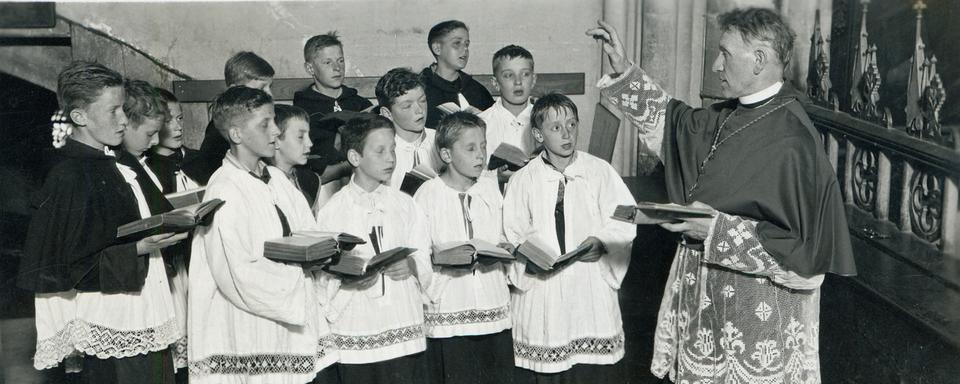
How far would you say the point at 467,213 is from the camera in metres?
4.81

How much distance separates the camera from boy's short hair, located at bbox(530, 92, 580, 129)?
15.4 ft

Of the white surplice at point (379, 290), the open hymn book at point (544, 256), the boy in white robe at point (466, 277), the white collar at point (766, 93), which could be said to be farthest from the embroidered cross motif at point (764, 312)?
the white surplice at point (379, 290)

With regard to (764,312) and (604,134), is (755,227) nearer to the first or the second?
(764,312)

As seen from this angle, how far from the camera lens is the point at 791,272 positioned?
3.55 meters

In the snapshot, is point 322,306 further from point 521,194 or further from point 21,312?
point 21,312

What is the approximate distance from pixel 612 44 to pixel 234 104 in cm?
172

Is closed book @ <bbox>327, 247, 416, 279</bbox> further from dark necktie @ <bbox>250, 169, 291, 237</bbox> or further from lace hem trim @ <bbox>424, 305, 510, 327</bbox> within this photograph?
lace hem trim @ <bbox>424, 305, 510, 327</bbox>

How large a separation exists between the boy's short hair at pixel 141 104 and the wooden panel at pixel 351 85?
3780 millimetres

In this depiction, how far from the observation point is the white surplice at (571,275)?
4.65 metres

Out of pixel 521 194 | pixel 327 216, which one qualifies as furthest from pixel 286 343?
pixel 521 194

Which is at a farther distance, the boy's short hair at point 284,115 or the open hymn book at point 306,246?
the boy's short hair at point 284,115

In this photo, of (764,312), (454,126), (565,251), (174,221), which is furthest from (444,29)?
(764,312)

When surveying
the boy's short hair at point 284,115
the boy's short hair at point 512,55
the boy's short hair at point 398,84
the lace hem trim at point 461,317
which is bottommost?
the lace hem trim at point 461,317

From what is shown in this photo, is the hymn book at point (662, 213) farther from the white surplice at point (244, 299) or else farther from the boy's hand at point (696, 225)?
the white surplice at point (244, 299)
